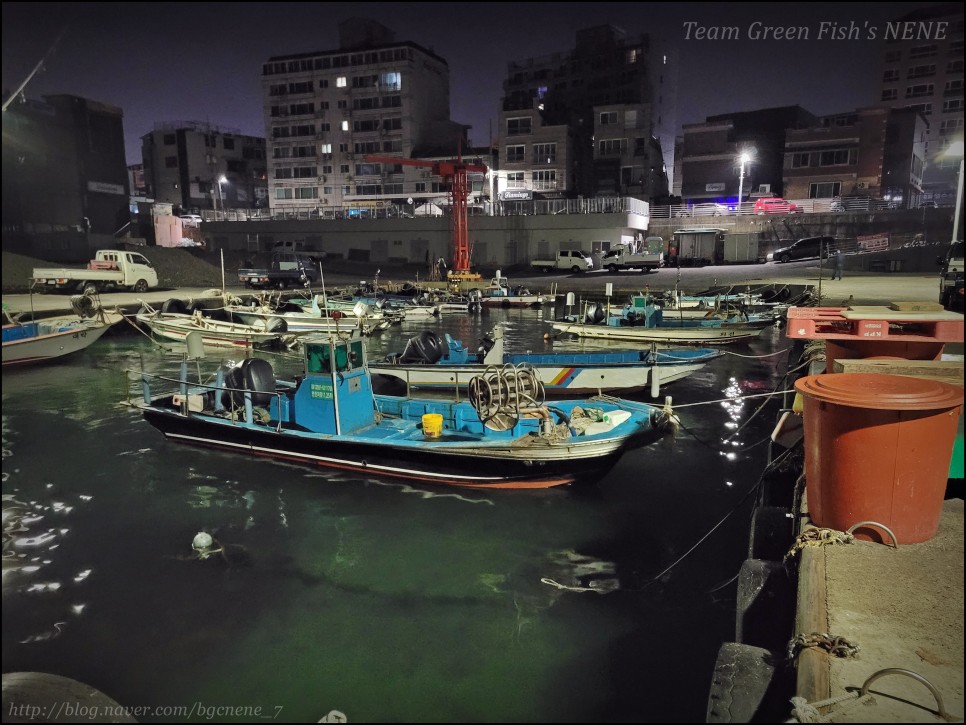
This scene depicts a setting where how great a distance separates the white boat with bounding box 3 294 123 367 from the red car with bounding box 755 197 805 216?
155 ft

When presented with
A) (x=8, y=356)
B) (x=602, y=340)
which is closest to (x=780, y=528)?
(x=602, y=340)

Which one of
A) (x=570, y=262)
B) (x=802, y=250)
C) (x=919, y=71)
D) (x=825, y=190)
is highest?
(x=919, y=71)

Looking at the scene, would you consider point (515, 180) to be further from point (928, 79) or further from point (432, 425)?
point (432, 425)

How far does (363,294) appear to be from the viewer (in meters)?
39.2

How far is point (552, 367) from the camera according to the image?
1698cm

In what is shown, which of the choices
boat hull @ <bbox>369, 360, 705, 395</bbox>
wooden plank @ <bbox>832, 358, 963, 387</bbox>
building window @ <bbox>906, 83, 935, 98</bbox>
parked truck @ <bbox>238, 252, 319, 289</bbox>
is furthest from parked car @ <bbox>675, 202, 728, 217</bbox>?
wooden plank @ <bbox>832, 358, 963, 387</bbox>

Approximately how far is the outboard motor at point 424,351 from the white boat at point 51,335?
43.3 ft

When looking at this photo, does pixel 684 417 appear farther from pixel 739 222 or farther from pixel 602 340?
pixel 739 222

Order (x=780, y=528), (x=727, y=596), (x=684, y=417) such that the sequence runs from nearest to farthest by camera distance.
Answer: (x=780, y=528), (x=727, y=596), (x=684, y=417)

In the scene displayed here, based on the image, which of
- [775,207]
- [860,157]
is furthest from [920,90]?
[775,207]

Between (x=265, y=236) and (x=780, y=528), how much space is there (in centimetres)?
6374

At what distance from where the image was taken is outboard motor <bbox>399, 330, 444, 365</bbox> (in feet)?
57.6

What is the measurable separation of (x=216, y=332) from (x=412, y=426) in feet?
60.4

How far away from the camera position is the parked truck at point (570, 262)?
46906 millimetres
